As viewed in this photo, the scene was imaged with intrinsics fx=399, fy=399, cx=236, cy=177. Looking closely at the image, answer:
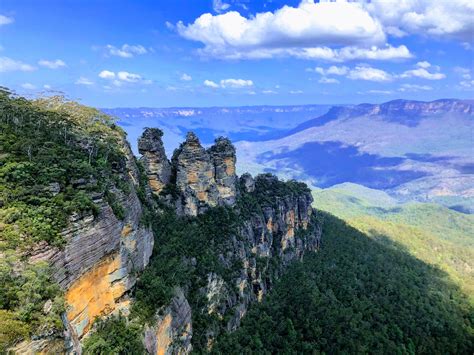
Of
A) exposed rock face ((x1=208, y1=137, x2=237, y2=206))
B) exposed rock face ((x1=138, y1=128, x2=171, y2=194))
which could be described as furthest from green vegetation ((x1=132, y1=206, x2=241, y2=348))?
exposed rock face ((x1=138, y1=128, x2=171, y2=194))

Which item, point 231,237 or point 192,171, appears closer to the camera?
point 231,237

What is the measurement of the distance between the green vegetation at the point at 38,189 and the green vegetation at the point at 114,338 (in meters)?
5.82

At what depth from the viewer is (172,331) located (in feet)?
102

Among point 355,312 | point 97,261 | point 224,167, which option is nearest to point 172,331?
point 97,261

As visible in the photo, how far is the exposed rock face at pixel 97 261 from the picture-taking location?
2072 cm

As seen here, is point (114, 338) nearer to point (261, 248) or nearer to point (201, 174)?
point (201, 174)

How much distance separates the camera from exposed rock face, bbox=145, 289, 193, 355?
2762 cm

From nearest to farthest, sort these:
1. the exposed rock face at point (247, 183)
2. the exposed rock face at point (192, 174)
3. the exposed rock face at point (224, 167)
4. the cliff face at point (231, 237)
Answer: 1. the cliff face at point (231, 237)
2. the exposed rock face at point (192, 174)
3. the exposed rock face at point (224, 167)
4. the exposed rock face at point (247, 183)

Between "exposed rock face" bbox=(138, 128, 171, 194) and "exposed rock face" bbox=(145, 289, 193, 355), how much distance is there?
17.3 meters

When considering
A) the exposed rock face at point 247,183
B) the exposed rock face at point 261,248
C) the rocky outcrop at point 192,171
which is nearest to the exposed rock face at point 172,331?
the exposed rock face at point 261,248

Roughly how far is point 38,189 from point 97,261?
5.38 metres

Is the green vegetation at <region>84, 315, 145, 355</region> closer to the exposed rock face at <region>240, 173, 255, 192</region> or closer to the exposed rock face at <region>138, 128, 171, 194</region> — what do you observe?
the exposed rock face at <region>138, 128, 171, 194</region>

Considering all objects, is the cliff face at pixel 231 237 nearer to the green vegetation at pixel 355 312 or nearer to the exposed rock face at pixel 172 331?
the exposed rock face at pixel 172 331

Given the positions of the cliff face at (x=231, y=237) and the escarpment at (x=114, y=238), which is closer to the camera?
the escarpment at (x=114, y=238)
